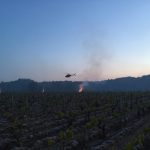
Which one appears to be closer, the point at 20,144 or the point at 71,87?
the point at 20,144

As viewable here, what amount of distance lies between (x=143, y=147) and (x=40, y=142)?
4.87m

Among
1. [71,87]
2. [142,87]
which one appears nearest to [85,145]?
[71,87]

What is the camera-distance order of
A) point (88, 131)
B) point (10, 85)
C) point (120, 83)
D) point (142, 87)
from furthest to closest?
1. point (10, 85)
2. point (120, 83)
3. point (142, 87)
4. point (88, 131)

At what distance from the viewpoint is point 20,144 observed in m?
7.15

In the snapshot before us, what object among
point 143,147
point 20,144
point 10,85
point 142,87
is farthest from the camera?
point 10,85

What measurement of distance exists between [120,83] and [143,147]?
104470 millimetres

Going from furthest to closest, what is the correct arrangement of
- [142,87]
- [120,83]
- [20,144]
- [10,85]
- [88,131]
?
[10,85]
[120,83]
[142,87]
[88,131]
[20,144]

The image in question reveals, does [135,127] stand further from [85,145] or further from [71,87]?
[71,87]

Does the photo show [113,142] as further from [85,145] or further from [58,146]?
[58,146]

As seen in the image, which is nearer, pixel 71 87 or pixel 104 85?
pixel 71 87

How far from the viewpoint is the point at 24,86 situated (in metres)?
116

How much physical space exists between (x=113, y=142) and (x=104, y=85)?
10620cm

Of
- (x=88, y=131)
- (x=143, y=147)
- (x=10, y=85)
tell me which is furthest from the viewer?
(x=10, y=85)

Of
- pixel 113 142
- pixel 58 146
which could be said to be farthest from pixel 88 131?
pixel 58 146
